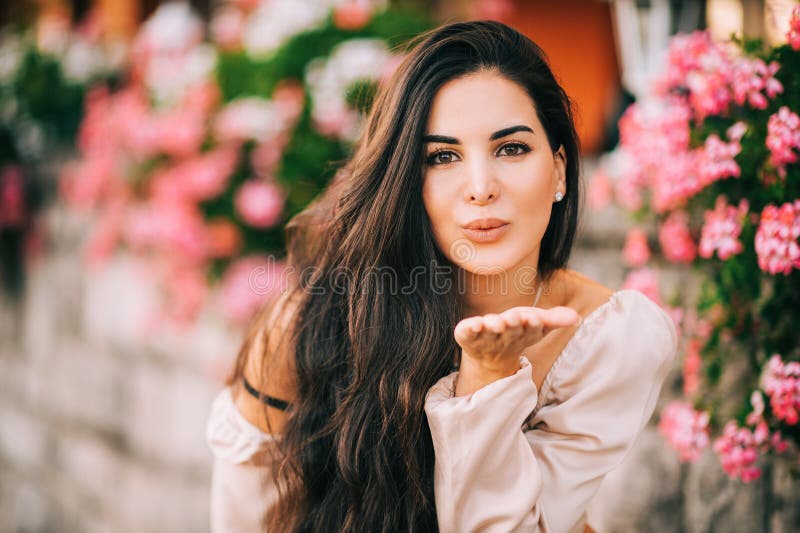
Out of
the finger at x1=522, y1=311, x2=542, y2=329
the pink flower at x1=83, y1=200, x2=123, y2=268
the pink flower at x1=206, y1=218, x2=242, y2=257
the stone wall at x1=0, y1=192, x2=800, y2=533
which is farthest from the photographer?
the pink flower at x1=83, y1=200, x2=123, y2=268

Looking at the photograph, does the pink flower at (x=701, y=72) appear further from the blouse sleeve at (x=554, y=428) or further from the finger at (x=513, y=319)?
the finger at (x=513, y=319)

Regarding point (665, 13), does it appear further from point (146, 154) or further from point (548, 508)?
point (146, 154)

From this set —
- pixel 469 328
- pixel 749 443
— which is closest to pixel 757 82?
pixel 749 443

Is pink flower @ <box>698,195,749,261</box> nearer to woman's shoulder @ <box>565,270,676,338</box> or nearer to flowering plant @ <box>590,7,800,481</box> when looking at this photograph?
flowering plant @ <box>590,7,800,481</box>

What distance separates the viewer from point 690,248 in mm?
1983

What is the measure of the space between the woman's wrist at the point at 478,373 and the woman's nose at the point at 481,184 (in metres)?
0.33

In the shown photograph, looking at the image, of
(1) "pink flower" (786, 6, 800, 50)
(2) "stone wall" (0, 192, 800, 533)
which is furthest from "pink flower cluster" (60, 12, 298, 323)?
(1) "pink flower" (786, 6, 800, 50)

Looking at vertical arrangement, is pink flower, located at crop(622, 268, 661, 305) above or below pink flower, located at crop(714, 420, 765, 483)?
above

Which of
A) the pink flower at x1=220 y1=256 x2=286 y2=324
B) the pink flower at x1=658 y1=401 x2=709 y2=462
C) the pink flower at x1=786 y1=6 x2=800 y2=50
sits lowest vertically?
the pink flower at x1=658 y1=401 x2=709 y2=462

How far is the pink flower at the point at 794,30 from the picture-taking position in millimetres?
1560

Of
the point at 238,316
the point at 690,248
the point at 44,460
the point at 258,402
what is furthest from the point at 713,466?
the point at 44,460

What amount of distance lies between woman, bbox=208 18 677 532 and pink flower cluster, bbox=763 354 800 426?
9.2 inches

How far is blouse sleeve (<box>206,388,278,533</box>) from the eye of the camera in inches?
70.6

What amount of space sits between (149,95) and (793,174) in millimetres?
3364
